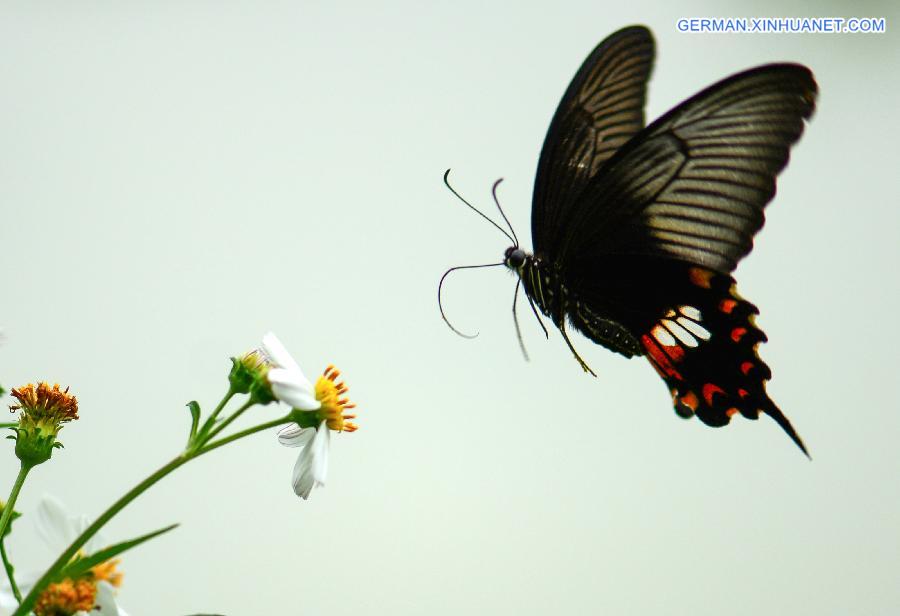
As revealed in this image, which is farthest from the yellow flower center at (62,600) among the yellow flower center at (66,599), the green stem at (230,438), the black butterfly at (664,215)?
the black butterfly at (664,215)

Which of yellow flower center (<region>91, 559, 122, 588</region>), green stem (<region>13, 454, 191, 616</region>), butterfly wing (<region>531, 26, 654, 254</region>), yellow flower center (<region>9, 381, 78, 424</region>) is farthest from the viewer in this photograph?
butterfly wing (<region>531, 26, 654, 254</region>)

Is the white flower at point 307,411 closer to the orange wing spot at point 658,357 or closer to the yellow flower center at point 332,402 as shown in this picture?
the yellow flower center at point 332,402

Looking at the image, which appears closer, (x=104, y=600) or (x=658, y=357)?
(x=104, y=600)

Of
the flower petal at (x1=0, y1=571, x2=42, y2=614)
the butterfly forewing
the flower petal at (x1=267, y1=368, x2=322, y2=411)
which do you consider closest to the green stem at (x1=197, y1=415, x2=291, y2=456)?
the flower petal at (x1=267, y1=368, x2=322, y2=411)

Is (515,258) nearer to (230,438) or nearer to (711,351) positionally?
(711,351)

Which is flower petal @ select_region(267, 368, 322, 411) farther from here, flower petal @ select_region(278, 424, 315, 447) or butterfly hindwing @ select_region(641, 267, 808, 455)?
butterfly hindwing @ select_region(641, 267, 808, 455)

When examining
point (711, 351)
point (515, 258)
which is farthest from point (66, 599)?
point (711, 351)

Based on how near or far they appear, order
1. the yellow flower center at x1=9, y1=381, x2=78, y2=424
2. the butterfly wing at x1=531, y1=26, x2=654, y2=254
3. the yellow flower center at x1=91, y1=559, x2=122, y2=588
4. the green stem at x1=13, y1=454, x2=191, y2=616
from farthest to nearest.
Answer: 1. the butterfly wing at x1=531, y1=26, x2=654, y2=254
2. the yellow flower center at x1=9, y1=381, x2=78, y2=424
3. the yellow flower center at x1=91, y1=559, x2=122, y2=588
4. the green stem at x1=13, y1=454, x2=191, y2=616
